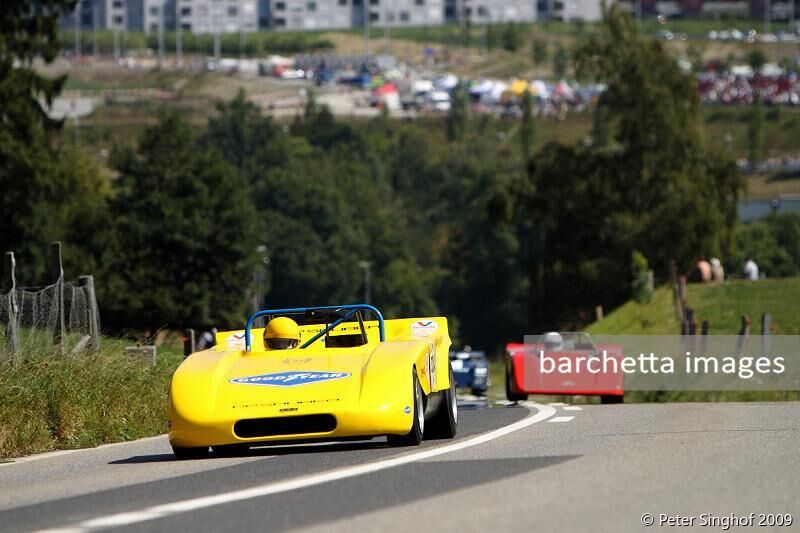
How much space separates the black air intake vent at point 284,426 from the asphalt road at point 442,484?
18 centimetres

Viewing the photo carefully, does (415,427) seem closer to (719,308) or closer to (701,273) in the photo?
(719,308)

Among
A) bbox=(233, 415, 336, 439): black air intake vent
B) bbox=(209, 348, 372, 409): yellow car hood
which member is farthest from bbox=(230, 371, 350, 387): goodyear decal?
bbox=(233, 415, 336, 439): black air intake vent

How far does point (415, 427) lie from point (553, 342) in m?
15.8

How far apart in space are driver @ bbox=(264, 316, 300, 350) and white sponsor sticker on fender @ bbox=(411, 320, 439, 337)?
1225 millimetres

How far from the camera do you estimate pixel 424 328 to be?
54.8ft

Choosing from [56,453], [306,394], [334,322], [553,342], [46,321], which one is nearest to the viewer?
[306,394]

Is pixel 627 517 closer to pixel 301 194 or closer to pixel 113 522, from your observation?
pixel 113 522

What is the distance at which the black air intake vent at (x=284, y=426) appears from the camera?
14.3 metres

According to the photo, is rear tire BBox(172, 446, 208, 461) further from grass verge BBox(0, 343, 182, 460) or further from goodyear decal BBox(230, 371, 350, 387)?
grass verge BBox(0, 343, 182, 460)

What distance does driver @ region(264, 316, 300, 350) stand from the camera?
15742 mm

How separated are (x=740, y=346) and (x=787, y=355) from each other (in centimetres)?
98

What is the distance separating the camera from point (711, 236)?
68.2 metres

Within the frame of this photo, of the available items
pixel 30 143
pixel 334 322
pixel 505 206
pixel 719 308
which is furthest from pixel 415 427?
pixel 505 206

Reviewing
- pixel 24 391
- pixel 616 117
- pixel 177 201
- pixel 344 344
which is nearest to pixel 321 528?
pixel 344 344
